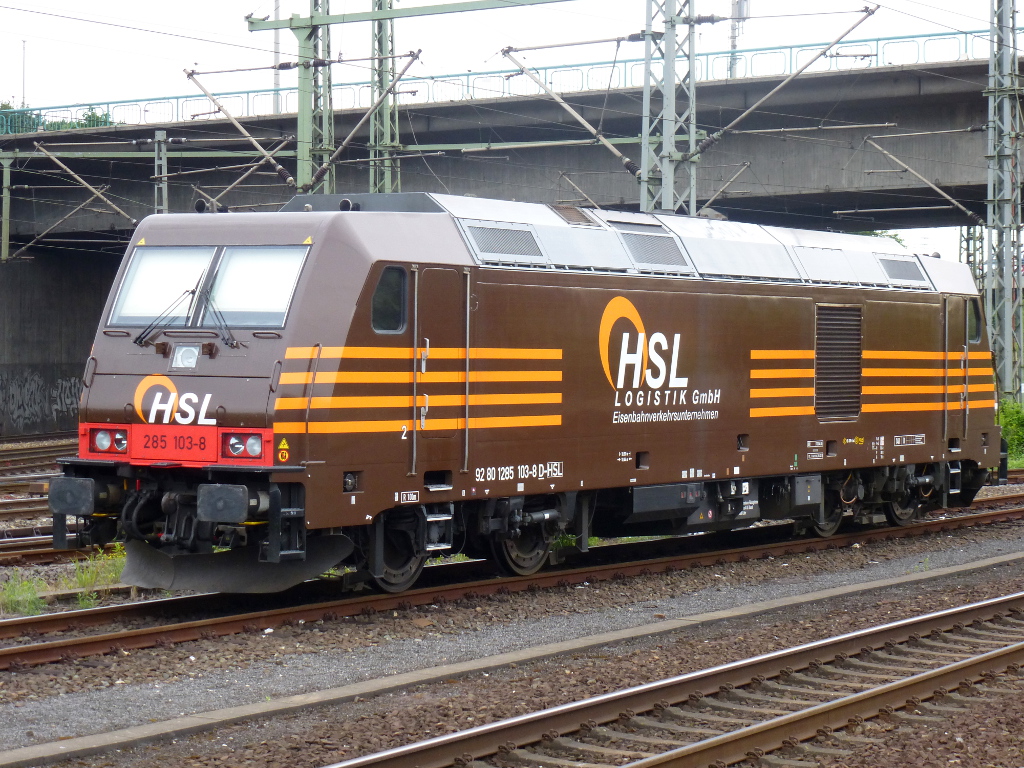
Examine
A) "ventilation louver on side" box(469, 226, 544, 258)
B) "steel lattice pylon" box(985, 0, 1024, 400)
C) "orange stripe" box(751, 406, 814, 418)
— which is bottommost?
"orange stripe" box(751, 406, 814, 418)

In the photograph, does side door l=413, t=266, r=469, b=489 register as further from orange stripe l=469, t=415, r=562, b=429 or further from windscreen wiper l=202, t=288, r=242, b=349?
windscreen wiper l=202, t=288, r=242, b=349

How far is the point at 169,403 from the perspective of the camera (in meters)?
10.5

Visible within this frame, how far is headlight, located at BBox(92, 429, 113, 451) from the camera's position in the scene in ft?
35.3

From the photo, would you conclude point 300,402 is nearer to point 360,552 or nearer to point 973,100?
point 360,552

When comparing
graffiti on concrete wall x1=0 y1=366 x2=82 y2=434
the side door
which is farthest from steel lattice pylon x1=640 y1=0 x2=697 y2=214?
graffiti on concrete wall x1=0 y1=366 x2=82 y2=434

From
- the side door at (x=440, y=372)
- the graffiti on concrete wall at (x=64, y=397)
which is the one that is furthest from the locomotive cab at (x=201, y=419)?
the graffiti on concrete wall at (x=64, y=397)

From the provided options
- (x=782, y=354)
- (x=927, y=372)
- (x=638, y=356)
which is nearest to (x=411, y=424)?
(x=638, y=356)

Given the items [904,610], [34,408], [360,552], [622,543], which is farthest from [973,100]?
[34,408]

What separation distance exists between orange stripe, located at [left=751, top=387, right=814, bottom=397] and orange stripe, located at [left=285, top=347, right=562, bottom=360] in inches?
129

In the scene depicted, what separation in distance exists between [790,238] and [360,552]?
7058 millimetres

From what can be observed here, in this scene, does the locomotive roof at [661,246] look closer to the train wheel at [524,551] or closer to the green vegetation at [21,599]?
the train wheel at [524,551]

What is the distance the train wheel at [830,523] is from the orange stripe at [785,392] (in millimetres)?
1991

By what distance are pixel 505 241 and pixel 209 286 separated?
2.69 m

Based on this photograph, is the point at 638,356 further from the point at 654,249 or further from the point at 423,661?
the point at 423,661
